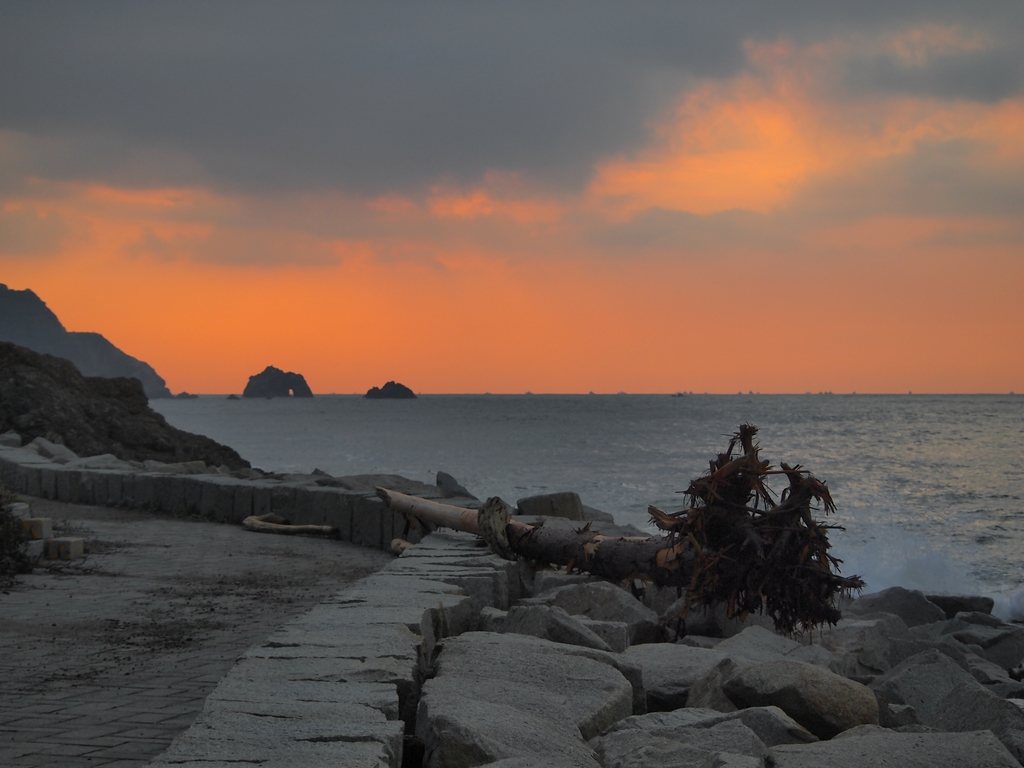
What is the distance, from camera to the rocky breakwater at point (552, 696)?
272cm

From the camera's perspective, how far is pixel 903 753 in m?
2.83

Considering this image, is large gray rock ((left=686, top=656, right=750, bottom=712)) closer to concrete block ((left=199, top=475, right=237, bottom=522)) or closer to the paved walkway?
the paved walkway

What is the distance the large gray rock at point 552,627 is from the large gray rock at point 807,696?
76cm

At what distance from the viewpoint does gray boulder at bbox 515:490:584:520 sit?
29.5 feet

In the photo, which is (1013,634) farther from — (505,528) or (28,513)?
(28,513)

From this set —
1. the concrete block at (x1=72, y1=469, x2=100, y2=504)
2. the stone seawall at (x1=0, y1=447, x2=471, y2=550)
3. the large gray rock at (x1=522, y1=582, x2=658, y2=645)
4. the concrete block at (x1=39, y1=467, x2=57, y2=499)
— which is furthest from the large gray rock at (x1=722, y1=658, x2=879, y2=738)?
the concrete block at (x1=39, y1=467, x2=57, y2=499)

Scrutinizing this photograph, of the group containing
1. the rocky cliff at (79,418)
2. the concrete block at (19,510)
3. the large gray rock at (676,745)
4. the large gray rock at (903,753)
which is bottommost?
the large gray rock at (676,745)

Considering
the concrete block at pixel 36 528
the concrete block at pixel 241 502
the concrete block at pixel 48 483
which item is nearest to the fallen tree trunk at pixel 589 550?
the concrete block at pixel 36 528

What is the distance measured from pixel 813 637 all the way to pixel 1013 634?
3.45 meters

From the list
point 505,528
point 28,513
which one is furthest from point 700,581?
point 28,513

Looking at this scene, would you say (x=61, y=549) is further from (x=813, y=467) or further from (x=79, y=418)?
(x=813, y=467)

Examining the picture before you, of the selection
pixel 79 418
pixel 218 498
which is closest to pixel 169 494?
pixel 218 498

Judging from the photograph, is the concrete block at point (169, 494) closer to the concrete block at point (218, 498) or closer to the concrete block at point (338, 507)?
the concrete block at point (218, 498)

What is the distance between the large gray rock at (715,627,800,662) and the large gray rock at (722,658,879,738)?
0.98 metres
